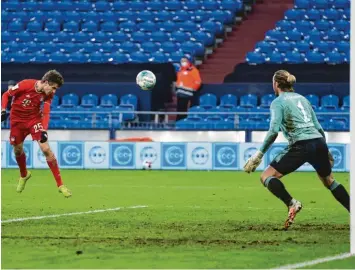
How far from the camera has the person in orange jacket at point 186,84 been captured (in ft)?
102

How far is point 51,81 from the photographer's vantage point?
15.2 metres

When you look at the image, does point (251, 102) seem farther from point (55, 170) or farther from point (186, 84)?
point (55, 170)

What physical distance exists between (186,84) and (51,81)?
1644 cm

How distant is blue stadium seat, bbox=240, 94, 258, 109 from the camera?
104 ft

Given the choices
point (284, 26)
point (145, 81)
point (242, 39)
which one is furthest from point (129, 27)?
point (145, 81)

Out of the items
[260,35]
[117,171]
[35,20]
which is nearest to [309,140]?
[117,171]

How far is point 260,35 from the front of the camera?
36.7 m

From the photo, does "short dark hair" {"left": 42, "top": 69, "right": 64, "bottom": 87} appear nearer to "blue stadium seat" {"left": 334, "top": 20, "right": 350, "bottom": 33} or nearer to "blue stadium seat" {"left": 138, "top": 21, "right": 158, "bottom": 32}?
"blue stadium seat" {"left": 334, "top": 20, "right": 350, "bottom": 33}

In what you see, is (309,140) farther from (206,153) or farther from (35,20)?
(35,20)

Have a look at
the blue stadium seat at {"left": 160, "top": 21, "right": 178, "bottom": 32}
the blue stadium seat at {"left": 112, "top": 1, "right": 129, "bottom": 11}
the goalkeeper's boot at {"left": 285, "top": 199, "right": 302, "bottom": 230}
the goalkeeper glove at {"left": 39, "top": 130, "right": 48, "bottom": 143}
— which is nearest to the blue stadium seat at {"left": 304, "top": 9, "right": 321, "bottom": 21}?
the blue stadium seat at {"left": 160, "top": 21, "right": 178, "bottom": 32}

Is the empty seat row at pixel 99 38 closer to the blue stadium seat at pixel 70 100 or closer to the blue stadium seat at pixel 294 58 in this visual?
the blue stadium seat at pixel 294 58

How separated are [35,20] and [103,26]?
2.85 m

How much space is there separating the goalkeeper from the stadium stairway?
23168 millimetres

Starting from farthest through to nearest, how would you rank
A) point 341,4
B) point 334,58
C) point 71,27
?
1. point 71,27
2. point 341,4
3. point 334,58
